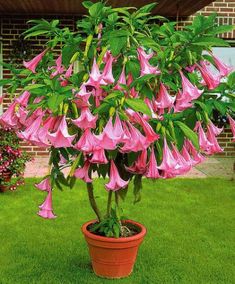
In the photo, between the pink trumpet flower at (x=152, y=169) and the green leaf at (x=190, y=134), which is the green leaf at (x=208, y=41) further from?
the pink trumpet flower at (x=152, y=169)

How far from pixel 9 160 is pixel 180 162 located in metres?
4.48

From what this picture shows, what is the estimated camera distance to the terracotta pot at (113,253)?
4156mm

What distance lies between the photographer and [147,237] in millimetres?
5594

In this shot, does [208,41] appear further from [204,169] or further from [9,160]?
[204,169]

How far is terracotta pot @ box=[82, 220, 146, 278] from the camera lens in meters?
4.16

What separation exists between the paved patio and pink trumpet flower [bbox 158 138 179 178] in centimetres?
559

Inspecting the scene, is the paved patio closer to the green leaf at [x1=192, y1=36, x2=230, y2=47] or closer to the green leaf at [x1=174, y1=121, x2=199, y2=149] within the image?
the green leaf at [x1=174, y1=121, x2=199, y2=149]

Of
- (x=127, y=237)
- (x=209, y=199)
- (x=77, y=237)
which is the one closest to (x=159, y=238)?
(x=77, y=237)

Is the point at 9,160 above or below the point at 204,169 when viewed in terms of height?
above

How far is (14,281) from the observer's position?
14.4 ft

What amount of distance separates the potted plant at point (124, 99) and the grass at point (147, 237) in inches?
41.6

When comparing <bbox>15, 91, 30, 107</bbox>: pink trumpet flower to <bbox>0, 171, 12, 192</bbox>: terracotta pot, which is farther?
<bbox>0, 171, 12, 192</bbox>: terracotta pot

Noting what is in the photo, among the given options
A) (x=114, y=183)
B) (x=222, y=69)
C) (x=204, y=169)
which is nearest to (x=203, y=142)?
(x=222, y=69)

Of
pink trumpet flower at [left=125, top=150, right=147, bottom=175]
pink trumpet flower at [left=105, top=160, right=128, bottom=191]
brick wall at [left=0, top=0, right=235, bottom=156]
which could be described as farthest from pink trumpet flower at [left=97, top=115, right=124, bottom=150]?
brick wall at [left=0, top=0, right=235, bottom=156]
